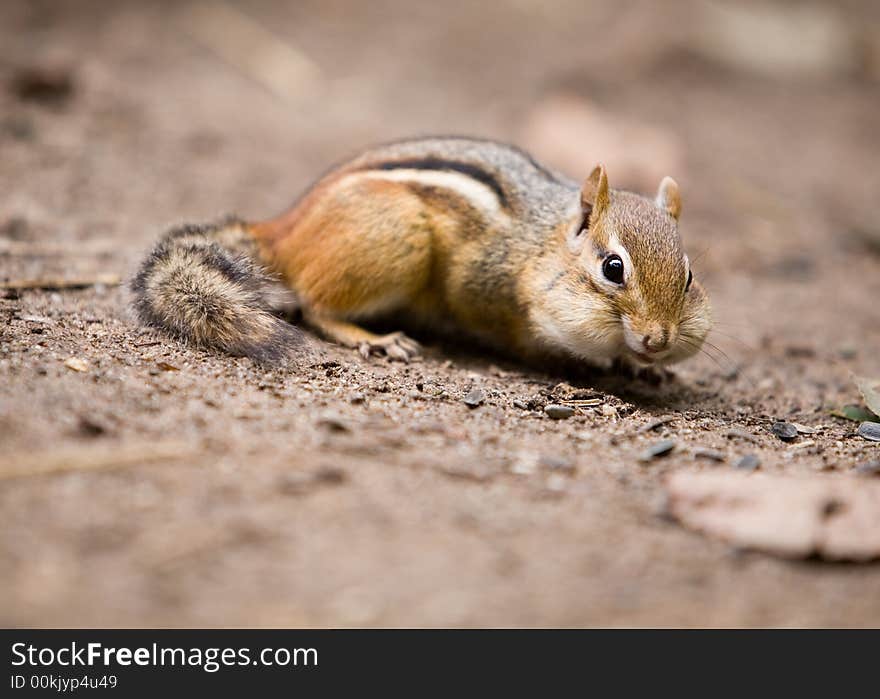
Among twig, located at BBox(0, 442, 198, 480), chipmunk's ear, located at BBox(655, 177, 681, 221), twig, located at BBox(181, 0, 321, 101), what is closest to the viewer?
twig, located at BBox(0, 442, 198, 480)

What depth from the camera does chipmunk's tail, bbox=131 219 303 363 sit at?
13.6 ft

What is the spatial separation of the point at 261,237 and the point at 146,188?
7.01ft

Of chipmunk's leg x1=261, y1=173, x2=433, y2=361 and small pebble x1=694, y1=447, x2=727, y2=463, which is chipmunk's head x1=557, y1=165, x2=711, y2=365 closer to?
small pebble x1=694, y1=447, x2=727, y2=463

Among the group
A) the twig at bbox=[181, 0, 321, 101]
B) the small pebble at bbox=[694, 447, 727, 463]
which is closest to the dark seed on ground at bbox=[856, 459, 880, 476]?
the small pebble at bbox=[694, 447, 727, 463]

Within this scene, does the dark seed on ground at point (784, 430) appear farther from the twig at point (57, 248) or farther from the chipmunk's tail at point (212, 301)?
the twig at point (57, 248)

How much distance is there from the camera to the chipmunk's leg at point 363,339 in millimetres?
4828

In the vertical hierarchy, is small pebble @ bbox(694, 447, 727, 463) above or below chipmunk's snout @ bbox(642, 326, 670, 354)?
below

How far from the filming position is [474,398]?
13.9 ft

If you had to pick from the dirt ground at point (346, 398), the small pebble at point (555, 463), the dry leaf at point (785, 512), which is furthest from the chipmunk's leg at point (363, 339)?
the dry leaf at point (785, 512)

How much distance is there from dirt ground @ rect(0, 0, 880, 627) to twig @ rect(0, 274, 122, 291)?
0.13 m

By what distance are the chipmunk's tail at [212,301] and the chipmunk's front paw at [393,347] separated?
0.56 metres

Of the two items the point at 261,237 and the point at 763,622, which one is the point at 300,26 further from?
the point at 763,622

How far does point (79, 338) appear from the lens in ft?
13.6

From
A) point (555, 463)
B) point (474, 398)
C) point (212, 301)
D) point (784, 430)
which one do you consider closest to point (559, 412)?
point (474, 398)
